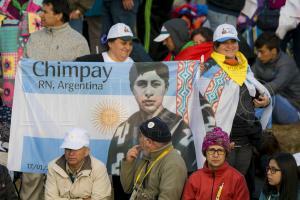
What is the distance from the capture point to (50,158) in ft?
35.4

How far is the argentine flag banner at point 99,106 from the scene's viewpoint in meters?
10.7

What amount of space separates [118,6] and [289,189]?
4.59m

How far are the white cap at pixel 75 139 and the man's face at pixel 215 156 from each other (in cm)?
Result: 126

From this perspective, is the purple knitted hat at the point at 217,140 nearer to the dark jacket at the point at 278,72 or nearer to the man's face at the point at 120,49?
the man's face at the point at 120,49

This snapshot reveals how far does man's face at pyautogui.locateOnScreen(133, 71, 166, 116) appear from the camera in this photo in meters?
10.7

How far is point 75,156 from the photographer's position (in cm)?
1016

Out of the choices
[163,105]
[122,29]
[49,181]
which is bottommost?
[49,181]

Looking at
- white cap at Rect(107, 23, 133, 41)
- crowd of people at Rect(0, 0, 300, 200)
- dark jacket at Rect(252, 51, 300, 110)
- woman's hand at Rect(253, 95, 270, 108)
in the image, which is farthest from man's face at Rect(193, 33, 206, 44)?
woman's hand at Rect(253, 95, 270, 108)

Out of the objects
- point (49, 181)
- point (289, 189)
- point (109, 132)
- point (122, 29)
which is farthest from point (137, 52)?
point (289, 189)

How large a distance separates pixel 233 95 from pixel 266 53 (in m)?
1.77

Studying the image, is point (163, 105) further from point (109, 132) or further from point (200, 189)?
point (200, 189)

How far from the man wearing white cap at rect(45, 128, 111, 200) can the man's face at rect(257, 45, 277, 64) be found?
3037mm

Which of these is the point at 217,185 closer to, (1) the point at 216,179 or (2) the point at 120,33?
(1) the point at 216,179

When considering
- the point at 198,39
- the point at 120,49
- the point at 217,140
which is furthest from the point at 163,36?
the point at 217,140
